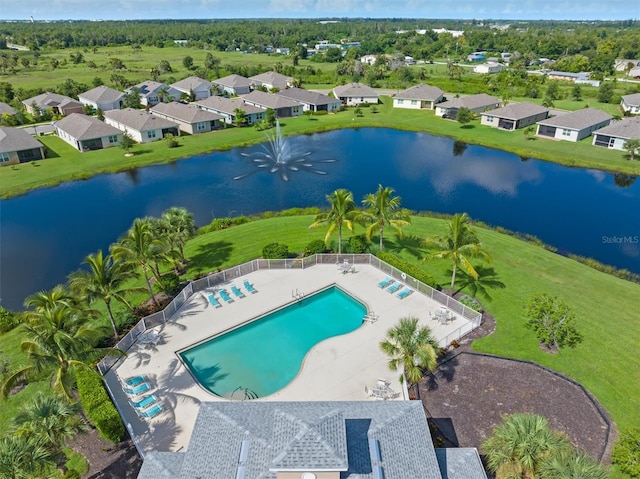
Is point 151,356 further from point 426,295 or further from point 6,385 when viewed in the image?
point 426,295

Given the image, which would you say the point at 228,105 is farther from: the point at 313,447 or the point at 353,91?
the point at 313,447

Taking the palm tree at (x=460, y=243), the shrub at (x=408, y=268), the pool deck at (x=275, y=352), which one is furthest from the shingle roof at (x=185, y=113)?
the palm tree at (x=460, y=243)

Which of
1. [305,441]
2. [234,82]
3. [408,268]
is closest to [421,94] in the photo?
[234,82]

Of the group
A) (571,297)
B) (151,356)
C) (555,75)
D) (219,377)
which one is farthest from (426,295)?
(555,75)

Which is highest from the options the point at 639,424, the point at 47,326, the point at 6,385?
→ the point at 47,326

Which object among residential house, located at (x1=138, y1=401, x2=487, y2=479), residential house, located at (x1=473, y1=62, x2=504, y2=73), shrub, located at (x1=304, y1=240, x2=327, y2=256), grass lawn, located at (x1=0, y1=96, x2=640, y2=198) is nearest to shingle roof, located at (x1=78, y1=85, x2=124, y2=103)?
grass lawn, located at (x1=0, y1=96, x2=640, y2=198)

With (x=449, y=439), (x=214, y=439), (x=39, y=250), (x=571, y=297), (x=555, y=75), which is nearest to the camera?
(x=214, y=439)
